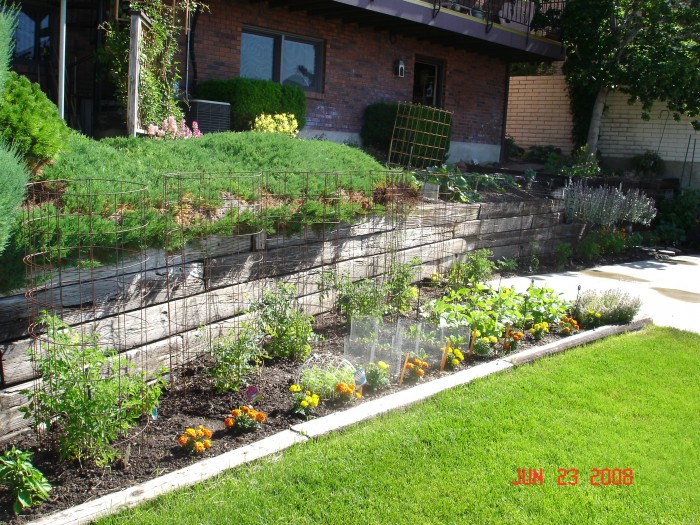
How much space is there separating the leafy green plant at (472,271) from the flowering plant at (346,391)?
2.97m

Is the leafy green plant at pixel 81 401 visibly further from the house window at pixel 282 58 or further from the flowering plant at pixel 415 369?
the house window at pixel 282 58

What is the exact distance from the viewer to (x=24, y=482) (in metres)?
3.21

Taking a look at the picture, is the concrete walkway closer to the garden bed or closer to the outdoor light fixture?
the garden bed

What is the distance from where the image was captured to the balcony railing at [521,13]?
14.3 m

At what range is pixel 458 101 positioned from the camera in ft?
51.7

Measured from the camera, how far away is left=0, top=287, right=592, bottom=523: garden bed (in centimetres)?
338

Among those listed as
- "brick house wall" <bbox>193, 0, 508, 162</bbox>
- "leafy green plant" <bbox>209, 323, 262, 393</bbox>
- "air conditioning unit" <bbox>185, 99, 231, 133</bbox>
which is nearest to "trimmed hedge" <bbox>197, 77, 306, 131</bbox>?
"air conditioning unit" <bbox>185, 99, 231, 133</bbox>

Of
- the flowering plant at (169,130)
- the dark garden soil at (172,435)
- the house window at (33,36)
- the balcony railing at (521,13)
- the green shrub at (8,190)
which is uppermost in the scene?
the balcony railing at (521,13)

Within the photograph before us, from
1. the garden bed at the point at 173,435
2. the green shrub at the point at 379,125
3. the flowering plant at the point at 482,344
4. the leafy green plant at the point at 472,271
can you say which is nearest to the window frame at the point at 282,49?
the green shrub at the point at 379,125

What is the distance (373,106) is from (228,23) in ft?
10.9

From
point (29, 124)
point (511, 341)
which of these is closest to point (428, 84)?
point (511, 341)

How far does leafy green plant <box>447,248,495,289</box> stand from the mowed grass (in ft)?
6.76

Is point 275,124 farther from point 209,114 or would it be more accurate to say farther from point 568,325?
point 568,325

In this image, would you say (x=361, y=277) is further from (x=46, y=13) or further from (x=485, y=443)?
(x=46, y=13)
